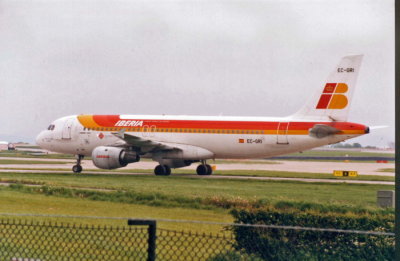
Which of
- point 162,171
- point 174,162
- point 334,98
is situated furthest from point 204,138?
point 334,98

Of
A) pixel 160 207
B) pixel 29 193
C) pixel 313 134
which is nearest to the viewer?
pixel 160 207

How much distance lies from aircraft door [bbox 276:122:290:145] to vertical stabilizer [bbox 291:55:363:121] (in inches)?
44.2

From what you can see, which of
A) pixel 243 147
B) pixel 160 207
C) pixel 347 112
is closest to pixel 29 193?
pixel 160 207

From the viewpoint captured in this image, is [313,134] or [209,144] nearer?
[313,134]

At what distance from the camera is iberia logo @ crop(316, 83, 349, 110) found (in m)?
34.9

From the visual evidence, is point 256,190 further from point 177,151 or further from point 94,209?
point 177,151

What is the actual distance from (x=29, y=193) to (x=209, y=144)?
1653 cm

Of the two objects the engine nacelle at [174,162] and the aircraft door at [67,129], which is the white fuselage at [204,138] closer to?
the aircraft door at [67,129]

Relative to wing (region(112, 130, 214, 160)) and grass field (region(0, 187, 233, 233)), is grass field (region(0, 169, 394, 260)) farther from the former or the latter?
wing (region(112, 130, 214, 160))

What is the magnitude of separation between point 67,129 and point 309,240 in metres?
32.1

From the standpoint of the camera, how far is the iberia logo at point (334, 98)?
34.9 m

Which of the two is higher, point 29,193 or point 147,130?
point 147,130

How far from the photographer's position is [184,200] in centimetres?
2069

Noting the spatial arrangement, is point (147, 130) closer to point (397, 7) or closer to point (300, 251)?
point (300, 251)
